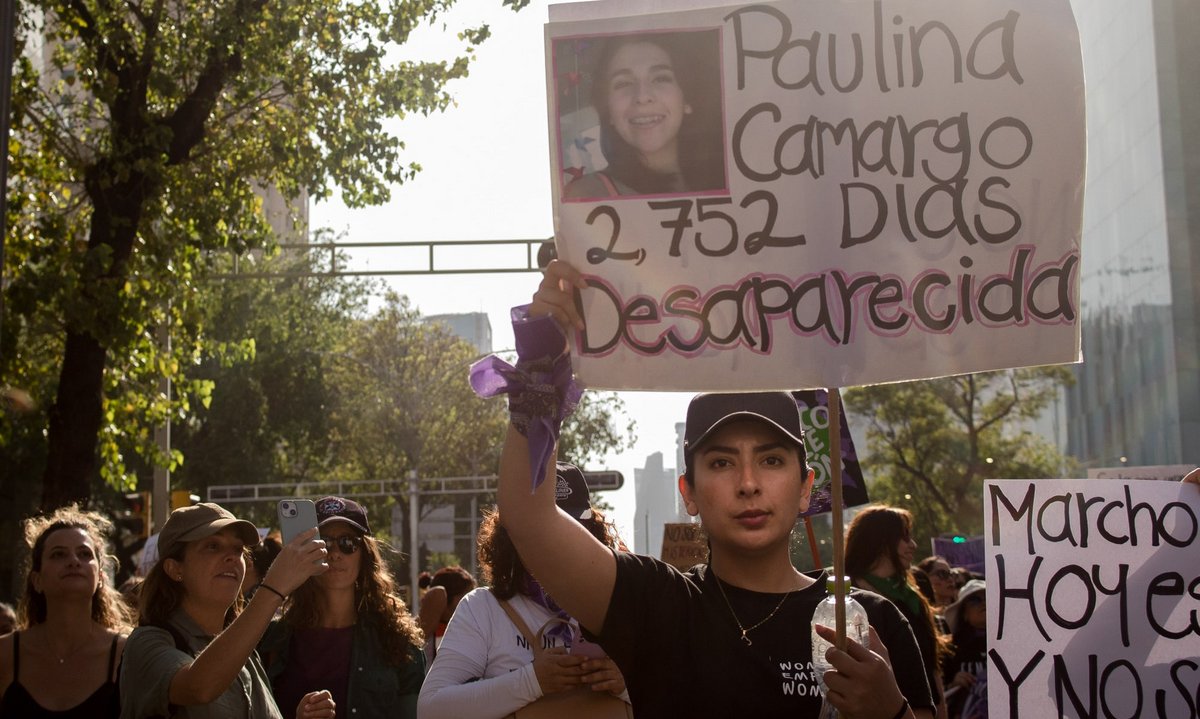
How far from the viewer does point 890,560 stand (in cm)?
654

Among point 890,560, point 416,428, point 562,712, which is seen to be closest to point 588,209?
point 562,712

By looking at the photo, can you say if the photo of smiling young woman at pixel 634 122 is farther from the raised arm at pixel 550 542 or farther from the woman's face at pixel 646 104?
the raised arm at pixel 550 542

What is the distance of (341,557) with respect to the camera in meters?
5.43

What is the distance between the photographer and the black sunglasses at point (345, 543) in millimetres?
5469

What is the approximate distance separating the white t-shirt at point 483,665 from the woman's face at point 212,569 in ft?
2.45

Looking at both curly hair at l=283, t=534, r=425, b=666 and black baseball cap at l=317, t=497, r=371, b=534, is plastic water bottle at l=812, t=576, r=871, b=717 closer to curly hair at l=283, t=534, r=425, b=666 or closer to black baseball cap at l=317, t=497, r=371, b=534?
curly hair at l=283, t=534, r=425, b=666

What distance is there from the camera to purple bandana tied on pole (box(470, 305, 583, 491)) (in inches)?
116

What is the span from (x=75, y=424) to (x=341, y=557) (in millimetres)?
7646

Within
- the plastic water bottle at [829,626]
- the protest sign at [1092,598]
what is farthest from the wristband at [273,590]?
the protest sign at [1092,598]

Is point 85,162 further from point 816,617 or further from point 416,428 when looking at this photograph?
point 416,428

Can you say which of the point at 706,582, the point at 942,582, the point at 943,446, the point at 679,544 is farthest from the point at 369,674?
the point at 943,446

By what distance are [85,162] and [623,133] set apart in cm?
1117

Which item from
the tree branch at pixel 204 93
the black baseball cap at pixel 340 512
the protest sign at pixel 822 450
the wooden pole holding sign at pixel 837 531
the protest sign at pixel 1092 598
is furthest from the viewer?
the tree branch at pixel 204 93

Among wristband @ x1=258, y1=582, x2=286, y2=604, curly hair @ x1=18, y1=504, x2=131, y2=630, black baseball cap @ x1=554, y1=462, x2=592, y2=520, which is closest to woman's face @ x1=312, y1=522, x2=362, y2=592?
curly hair @ x1=18, y1=504, x2=131, y2=630
